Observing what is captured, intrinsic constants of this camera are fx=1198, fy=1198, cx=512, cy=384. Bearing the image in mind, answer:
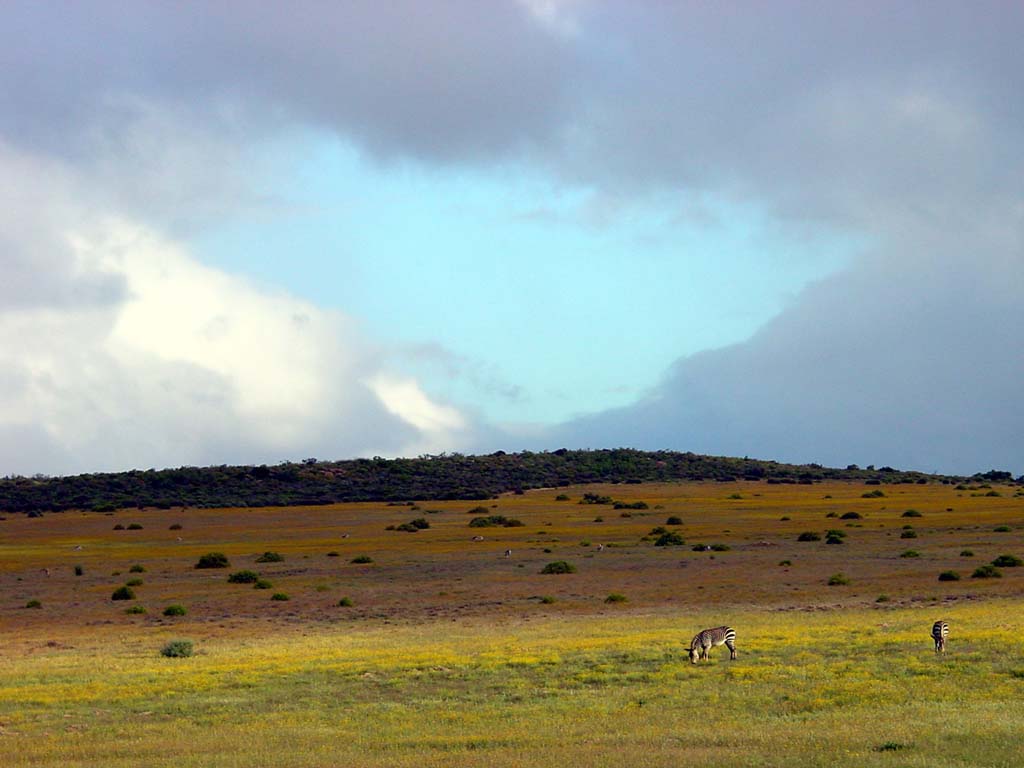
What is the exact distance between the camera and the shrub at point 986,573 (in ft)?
141

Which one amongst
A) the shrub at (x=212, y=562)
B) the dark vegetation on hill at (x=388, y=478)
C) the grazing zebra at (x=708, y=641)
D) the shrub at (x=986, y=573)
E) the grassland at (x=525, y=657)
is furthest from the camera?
the dark vegetation on hill at (x=388, y=478)

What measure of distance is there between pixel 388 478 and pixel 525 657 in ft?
373

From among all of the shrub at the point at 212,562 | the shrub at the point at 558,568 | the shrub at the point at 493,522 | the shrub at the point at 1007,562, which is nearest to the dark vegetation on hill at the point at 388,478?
the shrub at the point at 493,522

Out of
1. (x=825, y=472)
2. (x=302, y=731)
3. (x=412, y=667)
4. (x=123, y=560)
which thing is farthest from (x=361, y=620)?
(x=825, y=472)

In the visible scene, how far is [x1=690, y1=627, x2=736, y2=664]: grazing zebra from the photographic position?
24625 millimetres

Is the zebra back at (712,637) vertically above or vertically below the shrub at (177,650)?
above

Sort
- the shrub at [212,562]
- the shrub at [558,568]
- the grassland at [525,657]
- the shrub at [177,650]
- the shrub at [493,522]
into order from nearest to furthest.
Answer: the grassland at [525,657], the shrub at [177,650], the shrub at [558,568], the shrub at [212,562], the shrub at [493,522]

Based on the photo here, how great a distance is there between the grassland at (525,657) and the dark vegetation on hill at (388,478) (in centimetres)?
5717

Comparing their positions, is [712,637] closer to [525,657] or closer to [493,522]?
[525,657]

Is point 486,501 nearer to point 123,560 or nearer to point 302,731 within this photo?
point 123,560

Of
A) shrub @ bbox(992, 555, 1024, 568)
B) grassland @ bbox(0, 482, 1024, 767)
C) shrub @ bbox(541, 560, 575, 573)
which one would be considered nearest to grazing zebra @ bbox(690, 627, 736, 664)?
grassland @ bbox(0, 482, 1024, 767)

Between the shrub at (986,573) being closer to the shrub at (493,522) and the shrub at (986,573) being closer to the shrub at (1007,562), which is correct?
the shrub at (1007,562)

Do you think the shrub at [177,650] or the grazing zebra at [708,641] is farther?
the shrub at [177,650]

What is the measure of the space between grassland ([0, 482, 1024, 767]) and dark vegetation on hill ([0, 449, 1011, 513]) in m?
57.2
